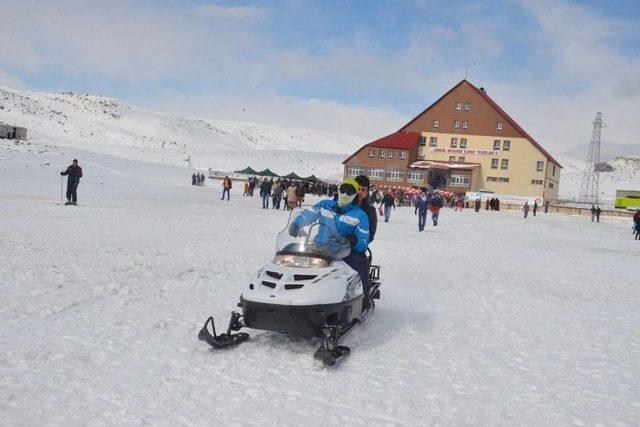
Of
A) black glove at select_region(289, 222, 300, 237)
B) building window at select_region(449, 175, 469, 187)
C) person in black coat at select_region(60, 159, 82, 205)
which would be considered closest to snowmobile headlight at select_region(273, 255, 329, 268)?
black glove at select_region(289, 222, 300, 237)

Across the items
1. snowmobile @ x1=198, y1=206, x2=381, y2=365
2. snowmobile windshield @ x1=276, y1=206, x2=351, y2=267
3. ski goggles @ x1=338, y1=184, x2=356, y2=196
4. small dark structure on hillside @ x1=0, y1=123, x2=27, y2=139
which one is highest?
small dark structure on hillside @ x1=0, y1=123, x2=27, y2=139

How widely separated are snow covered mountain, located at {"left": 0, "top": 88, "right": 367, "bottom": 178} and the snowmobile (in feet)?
270

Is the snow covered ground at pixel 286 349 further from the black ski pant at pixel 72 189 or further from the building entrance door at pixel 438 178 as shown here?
the building entrance door at pixel 438 178

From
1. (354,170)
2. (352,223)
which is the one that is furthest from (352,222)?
(354,170)

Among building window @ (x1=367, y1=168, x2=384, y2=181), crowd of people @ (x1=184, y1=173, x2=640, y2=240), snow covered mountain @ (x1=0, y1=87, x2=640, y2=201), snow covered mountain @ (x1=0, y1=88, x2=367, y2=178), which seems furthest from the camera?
snow covered mountain @ (x1=0, y1=87, x2=640, y2=201)

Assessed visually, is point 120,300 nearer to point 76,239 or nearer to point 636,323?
A: point 76,239

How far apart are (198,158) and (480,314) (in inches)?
3664

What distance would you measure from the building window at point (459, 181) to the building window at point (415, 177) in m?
3.81

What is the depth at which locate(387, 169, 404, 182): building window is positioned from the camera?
71000 millimetres

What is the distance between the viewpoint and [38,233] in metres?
12.5

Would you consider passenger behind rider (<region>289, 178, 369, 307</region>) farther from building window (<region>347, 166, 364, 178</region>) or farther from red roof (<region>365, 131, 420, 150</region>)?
building window (<region>347, 166, 364, 178</region>)

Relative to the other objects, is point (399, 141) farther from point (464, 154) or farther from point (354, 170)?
point (464, 154)

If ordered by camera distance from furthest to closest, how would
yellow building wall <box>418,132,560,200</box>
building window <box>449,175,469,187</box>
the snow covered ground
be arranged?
yellow building wall <box>418,132,560,200</box>
building window <box>449,175,469,187</box>
the snow covered ground

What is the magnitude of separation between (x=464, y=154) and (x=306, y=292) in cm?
6911
